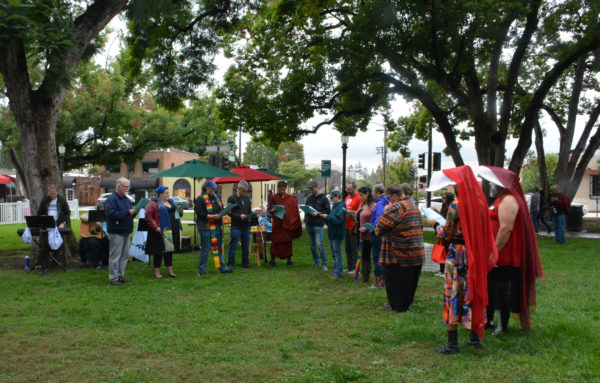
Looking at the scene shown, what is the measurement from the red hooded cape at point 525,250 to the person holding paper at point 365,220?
3.24 m

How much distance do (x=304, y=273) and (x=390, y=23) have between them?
770cm

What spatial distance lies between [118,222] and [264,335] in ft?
14.5

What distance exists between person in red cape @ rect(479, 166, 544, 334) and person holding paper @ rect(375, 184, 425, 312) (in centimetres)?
136

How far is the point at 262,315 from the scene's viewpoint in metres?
6.50

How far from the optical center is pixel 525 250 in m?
5.22

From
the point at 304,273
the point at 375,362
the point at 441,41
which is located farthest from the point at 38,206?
the point at 441,41

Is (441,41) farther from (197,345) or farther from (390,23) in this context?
(197,345)

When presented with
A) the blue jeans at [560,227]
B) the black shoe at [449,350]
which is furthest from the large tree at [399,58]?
the black shoe at [449,350]

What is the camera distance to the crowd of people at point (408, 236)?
478 cm

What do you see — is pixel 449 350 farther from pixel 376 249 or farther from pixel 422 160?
pixel 422 160

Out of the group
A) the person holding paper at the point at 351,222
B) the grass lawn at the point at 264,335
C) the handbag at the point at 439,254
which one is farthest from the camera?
the person holding paper at the point at 351,222

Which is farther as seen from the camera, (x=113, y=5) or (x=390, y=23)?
(x=390, y=23)

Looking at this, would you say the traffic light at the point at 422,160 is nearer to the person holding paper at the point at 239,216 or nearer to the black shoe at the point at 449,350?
the person holding paper at the point at 239,216

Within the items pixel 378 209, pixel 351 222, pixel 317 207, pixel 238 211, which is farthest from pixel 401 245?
pixel 238 211
